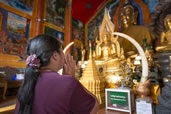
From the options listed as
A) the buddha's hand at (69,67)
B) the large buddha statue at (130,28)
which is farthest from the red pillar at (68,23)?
the buddha's hand at (69,67)

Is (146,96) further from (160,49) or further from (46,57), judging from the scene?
(160,49)

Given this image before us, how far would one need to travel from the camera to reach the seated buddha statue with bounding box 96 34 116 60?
2.90m

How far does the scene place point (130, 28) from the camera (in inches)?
135

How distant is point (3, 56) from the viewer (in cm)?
240

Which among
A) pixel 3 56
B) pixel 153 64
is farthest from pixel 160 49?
pixel 3 56

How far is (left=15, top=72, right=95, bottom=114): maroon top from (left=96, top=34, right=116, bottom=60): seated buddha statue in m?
2.50

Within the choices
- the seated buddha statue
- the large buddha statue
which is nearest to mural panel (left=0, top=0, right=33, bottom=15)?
the seated buddha statue

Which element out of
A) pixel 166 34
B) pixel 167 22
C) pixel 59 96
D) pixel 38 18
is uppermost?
pixel 38 18

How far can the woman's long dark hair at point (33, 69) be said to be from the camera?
41 centimetres

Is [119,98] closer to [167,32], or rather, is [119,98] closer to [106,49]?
[106,49]

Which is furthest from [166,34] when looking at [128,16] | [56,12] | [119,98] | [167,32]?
[56,12]

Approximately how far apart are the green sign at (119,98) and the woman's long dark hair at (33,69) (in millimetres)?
779

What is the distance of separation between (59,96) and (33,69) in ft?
0.52

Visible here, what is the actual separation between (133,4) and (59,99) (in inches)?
167
